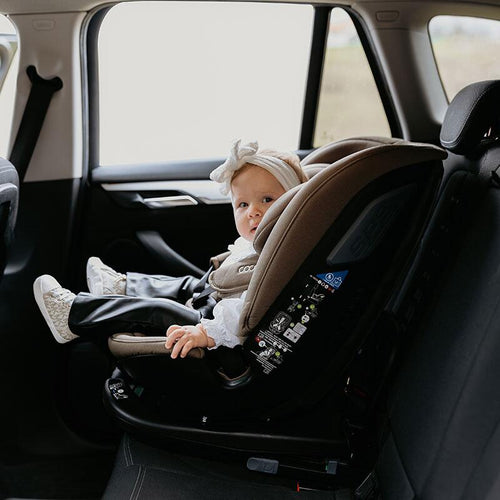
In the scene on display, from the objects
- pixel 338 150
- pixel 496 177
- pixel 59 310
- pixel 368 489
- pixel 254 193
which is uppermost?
pixel 496 177

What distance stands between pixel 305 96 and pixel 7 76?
111cm

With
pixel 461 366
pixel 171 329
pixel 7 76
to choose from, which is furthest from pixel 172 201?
pixel 461 366

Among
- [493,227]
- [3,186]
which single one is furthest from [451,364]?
[3,186]

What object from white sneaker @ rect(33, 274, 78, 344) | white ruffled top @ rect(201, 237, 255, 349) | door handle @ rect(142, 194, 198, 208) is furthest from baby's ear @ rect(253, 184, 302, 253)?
door handle @ rect(142, 194, 198, 208)

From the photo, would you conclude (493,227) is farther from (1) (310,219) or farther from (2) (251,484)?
(2) (251,484)

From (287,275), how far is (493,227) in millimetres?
440

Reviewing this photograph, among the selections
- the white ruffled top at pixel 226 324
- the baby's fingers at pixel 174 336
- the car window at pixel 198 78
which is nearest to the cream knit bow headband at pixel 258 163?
the white ruffled top at pixel 226 324

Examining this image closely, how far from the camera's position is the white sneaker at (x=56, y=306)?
173cm

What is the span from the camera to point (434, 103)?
2.50 m

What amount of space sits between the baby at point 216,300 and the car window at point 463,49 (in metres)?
1.11

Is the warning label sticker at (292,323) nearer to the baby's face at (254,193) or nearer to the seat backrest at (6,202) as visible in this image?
the baby's face at (254,193)

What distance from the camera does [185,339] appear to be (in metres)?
1.52

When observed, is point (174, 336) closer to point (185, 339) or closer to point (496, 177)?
point (185, 339)

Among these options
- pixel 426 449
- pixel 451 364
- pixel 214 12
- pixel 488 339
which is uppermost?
pixel 214 12
